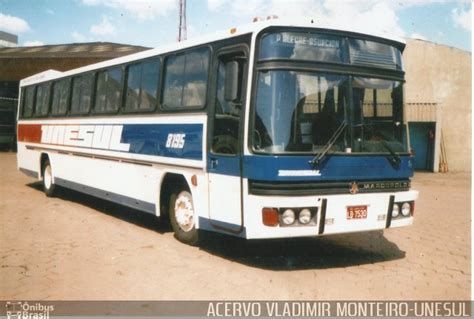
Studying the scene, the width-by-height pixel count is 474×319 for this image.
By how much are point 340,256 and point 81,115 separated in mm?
6821

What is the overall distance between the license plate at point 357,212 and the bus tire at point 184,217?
89.5 inches

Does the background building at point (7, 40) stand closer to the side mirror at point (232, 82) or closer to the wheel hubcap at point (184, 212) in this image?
the wheel hubcap at point (184, 212)

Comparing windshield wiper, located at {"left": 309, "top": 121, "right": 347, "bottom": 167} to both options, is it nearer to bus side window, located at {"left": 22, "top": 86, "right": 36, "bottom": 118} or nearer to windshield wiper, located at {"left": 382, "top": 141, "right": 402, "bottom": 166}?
windshield wiper, located at {"left": 382, "top": 141, "right": 402, "bottom": 166}

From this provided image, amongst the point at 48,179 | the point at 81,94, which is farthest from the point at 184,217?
the point at 48,179

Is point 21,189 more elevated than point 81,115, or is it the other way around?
point 81,115

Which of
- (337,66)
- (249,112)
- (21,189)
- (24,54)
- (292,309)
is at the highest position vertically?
(24,54)

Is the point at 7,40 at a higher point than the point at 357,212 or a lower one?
higher

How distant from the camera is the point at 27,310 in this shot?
5141 millimetres

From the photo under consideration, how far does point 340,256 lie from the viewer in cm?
752

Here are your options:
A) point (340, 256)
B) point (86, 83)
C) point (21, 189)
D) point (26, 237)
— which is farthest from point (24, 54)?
point (340, 256)

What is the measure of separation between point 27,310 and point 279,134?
3256 mm

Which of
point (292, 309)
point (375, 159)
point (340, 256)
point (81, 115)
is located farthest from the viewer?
point (81, 115)

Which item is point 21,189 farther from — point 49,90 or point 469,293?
point 469,293

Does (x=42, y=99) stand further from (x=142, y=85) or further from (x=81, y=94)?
(x=142, y=85)
